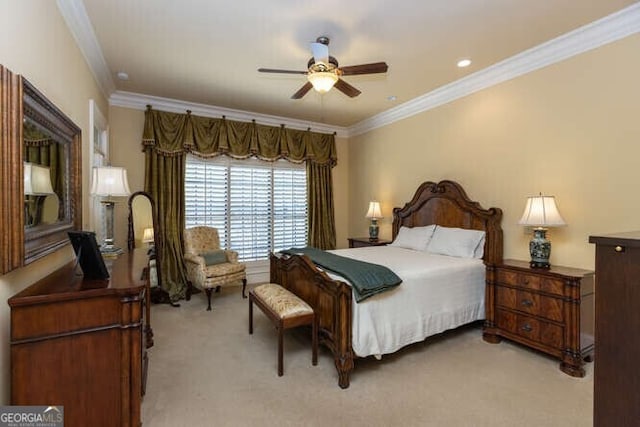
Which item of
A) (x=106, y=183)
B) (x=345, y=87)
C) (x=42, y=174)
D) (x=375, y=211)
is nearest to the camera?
(x=42, y=174)

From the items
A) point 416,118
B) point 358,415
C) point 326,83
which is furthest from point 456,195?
point 358,415

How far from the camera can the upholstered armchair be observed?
158 inches

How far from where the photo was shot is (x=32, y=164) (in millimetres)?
1718

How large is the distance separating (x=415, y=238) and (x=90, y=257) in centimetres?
350

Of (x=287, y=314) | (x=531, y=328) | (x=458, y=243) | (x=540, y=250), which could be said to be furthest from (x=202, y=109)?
(x=531, y=328)

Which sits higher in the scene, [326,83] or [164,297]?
[326,83]

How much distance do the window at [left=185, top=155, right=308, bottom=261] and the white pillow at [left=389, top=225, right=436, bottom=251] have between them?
6.68 feet

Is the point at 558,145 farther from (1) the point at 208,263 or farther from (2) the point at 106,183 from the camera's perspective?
(1) the point at 208,263

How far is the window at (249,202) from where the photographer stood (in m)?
4.88

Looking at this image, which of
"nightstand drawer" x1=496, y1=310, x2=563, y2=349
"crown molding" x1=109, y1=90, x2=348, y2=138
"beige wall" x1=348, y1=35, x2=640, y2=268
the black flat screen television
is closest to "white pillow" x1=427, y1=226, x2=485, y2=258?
"beige wall" x1=348, y1=35, x2=640, y2=268

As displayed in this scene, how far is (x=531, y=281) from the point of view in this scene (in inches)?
110

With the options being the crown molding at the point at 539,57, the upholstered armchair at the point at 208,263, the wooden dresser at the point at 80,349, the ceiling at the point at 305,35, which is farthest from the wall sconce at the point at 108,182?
the crown molding at the point at 539,57

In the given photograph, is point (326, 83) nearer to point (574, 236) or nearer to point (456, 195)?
point (456, 195)

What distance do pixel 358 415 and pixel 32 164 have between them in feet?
8.06
